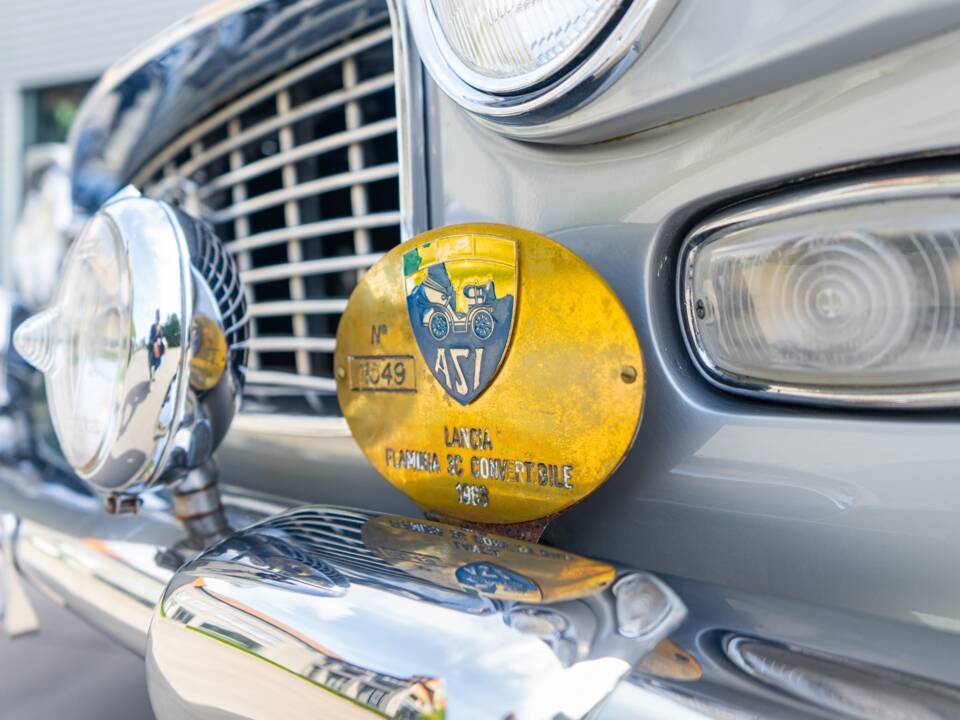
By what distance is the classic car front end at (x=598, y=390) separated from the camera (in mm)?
469

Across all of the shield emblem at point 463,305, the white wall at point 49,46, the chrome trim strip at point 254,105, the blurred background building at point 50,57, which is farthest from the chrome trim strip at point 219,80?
the white wall at point 49,46

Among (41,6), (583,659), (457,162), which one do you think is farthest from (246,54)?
(41,6)

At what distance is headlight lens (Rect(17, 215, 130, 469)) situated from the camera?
771 mm

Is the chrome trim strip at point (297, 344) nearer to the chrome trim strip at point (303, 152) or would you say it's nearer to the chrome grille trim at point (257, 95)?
the chrome trim strip at point (303, 152)

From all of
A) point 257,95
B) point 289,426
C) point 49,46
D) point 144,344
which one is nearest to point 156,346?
point 144,344

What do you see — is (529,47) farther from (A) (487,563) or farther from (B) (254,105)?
(B) (254,105)

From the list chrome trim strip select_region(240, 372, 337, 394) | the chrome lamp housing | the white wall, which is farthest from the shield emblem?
the white wall

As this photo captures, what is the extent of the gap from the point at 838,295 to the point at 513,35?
0.31m

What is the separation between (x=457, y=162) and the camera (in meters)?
0.76

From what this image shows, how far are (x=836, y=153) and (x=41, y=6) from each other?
7.47 metres

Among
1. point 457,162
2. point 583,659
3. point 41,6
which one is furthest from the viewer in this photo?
point 41,6

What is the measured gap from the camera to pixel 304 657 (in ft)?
1.72

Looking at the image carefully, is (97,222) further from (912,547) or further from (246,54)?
(912,547)

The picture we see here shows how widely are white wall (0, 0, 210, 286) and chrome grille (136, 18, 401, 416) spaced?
169 inches
